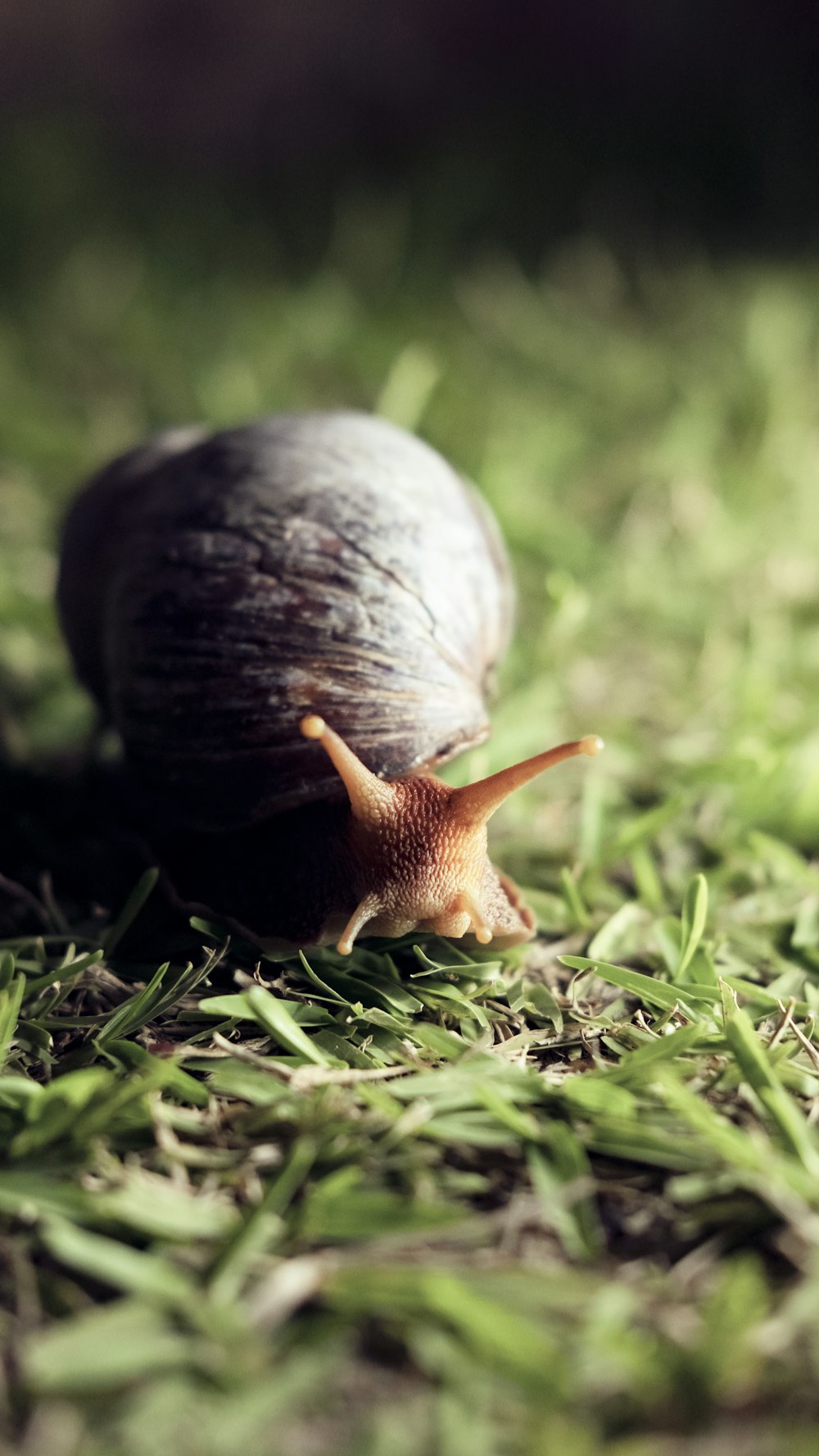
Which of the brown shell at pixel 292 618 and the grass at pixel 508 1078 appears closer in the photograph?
the grass at pixel 508 1078

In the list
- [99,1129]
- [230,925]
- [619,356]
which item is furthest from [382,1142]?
[619,356]

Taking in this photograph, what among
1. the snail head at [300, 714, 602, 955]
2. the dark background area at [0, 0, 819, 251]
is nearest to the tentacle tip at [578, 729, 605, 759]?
the snail head at [300, 714, 602, 955]

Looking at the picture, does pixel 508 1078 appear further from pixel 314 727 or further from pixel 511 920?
pixel 314 727

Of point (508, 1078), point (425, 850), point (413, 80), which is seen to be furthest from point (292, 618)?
point (413, 80)

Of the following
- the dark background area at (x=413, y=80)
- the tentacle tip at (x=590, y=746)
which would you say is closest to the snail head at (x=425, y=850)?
the tentacle tip at (x=590, y=746)

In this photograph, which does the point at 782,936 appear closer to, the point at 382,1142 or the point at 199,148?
the point at 382,1142

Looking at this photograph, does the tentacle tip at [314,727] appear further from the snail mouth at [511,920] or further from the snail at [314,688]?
the snail mouth at [511,920]

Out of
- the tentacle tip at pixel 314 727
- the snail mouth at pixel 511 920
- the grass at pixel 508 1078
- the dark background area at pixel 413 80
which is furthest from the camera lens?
the dark background area at pixel 413 80
